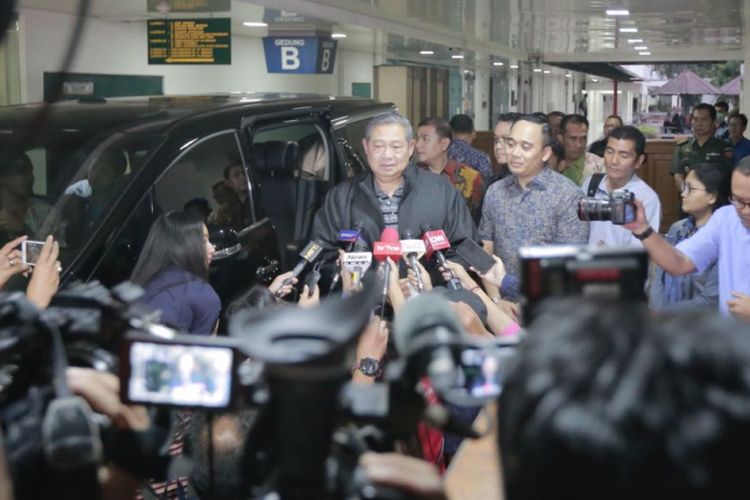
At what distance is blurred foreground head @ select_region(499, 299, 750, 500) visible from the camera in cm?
96

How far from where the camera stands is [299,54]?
1362 cm

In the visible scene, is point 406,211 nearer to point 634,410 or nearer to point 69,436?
point 69,436

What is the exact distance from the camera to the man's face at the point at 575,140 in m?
8.60

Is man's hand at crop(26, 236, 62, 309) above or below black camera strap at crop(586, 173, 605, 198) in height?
below

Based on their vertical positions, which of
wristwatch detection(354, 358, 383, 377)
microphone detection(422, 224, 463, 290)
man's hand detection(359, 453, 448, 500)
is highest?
man's hand detection(359, 453, 448, 500)

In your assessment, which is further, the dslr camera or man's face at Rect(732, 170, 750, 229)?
man's face at Rect(732, 170, 750, 229)

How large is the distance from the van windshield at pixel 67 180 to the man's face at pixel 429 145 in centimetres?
291

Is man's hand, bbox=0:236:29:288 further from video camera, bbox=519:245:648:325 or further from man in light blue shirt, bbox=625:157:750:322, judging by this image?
video camera, bbox=519:245:648:325

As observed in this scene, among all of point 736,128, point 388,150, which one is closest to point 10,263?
point 388,150

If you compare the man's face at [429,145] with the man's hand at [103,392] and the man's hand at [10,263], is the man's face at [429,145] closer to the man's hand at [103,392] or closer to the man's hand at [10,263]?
Result: the man's hand at [10,263]

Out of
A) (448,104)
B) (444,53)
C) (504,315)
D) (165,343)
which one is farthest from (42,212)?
(448,104)

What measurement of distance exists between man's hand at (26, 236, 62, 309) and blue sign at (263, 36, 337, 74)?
9.81 metres

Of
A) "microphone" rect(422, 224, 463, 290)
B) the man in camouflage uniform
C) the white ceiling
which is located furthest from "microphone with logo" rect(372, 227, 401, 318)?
Answer: the man in camouflage uniform

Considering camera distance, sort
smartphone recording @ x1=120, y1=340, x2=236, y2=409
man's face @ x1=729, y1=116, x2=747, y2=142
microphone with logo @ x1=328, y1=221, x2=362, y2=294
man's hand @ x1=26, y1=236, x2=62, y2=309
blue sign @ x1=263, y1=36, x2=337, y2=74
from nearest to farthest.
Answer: smartphone recording @ x1=120, y1=340, x2=236, y2=409 → man's hand @ x1=26, y1=236, x2=62, y2=309 → microphone with logo @ x1=328, y1=221, x2=362, y2=294 → man's face @ x1=729, y1=116, x2=747, y2=142 → blue sign @ x1=263, y1=36, x2=337, y2=74
